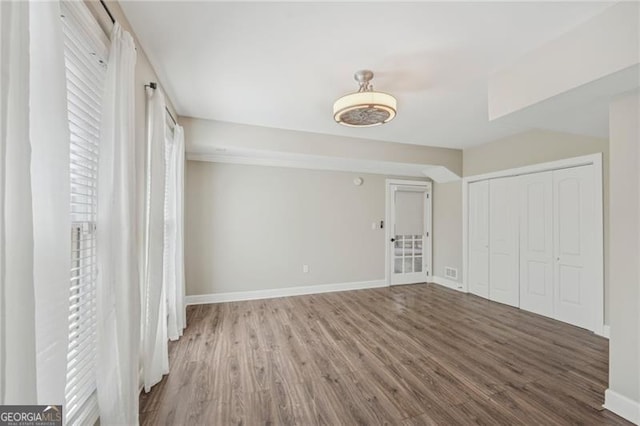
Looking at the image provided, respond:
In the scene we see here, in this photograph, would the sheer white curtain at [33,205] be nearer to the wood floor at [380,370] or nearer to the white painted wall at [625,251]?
the wood floor at [380,370]

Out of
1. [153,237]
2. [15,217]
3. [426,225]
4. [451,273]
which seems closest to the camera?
[15,217]

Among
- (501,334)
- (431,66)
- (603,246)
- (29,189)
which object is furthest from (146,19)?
(603,246)

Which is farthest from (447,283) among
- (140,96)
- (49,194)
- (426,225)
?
(49,194)

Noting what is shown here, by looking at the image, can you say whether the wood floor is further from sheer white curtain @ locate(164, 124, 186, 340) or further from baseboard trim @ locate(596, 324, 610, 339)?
sheer white curtain @ locate(164, 124, 186, 340)

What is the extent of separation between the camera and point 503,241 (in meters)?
4.09

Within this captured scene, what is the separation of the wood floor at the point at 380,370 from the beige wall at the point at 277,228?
72 cm

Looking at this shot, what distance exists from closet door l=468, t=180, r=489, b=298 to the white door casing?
90 cm

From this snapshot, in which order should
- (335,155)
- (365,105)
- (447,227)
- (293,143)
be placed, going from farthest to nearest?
(447,227)
(335,155)
(293,143)
(365,105)

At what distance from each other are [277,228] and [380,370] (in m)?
2.71

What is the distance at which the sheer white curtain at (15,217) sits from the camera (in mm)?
636

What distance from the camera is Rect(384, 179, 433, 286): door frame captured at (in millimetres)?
5086

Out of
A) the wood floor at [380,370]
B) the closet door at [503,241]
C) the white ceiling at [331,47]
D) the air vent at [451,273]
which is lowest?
the wood floor at [380,370]

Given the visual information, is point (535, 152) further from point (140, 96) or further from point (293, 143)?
point (140, 96)

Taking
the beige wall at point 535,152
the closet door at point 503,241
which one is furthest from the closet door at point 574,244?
the closet door at point 503,241
